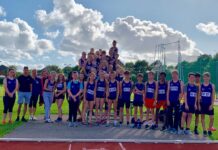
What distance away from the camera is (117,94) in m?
13.7

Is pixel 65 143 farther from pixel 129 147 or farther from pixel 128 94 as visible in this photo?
pixel 128 94

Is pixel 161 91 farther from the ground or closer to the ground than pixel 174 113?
farther from the ground

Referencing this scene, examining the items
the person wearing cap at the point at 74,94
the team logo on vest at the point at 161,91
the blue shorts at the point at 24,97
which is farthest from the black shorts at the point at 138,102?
the blue shorts at the point at 24,97

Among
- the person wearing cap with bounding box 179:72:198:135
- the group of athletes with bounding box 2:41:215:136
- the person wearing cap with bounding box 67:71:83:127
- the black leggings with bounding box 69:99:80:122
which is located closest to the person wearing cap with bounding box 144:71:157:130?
the group of athletes with bounding box 2:41:215:136

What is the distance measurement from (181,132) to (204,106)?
1143 millimetres

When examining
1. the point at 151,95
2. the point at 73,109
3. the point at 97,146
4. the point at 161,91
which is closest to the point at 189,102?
the point at 161,91

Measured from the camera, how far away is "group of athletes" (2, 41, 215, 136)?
39.7ft

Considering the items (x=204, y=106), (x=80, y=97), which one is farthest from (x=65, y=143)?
(x=80, y=97)

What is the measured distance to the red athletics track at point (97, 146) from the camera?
6371 millimetres

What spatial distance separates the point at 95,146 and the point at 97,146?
0.04m

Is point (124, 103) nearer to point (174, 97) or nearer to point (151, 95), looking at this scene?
point (151, 95)

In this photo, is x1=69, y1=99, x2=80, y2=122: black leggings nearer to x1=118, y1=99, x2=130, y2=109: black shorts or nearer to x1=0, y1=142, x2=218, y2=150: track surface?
x1=118, y1=99, x2=130, y2=109: black shorts

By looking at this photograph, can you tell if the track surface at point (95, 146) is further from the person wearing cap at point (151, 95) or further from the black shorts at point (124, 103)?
the black shorts at point (124, 103)

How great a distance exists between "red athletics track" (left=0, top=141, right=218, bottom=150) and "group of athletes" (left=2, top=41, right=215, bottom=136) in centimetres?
547
